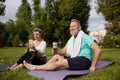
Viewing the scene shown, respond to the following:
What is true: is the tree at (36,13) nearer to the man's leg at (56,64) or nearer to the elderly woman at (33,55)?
the elderly woman at (33,55)

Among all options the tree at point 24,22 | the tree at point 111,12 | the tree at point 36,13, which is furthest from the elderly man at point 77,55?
the tree at point 24,22

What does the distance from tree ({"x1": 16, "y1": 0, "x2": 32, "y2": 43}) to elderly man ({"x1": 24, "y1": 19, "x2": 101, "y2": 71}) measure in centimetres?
5321

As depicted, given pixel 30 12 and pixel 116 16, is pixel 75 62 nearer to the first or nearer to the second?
pixel 116 16

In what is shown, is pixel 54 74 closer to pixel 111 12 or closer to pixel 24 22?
pixel 111 12

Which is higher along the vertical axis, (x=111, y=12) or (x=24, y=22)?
(x=111, y=12)

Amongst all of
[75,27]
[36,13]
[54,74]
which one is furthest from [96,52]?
[36,13]

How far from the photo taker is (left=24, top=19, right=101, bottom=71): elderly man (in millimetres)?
9188

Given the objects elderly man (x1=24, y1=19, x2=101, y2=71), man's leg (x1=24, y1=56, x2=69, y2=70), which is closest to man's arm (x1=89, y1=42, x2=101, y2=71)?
elderly man (x1=24, y1=19, x2=101, y2=71)

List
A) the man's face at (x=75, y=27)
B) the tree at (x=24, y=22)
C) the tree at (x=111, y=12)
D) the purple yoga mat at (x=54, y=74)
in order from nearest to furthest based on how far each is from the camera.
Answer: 1. the purple yoga mat at (x=54, y=74)
2. the man's face at (x=75, y=27)
3. the tree at (x=111, y=12)
4. the tree at (x=24, y=22)

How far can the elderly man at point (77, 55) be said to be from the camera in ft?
30.1

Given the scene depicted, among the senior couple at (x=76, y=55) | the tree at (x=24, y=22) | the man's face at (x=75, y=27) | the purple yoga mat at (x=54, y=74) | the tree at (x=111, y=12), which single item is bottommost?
the tree at (x=24, y=22)

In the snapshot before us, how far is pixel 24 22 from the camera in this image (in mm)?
64438

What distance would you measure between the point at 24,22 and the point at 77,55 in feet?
182

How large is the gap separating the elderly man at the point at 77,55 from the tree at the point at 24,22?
53.2 meters
